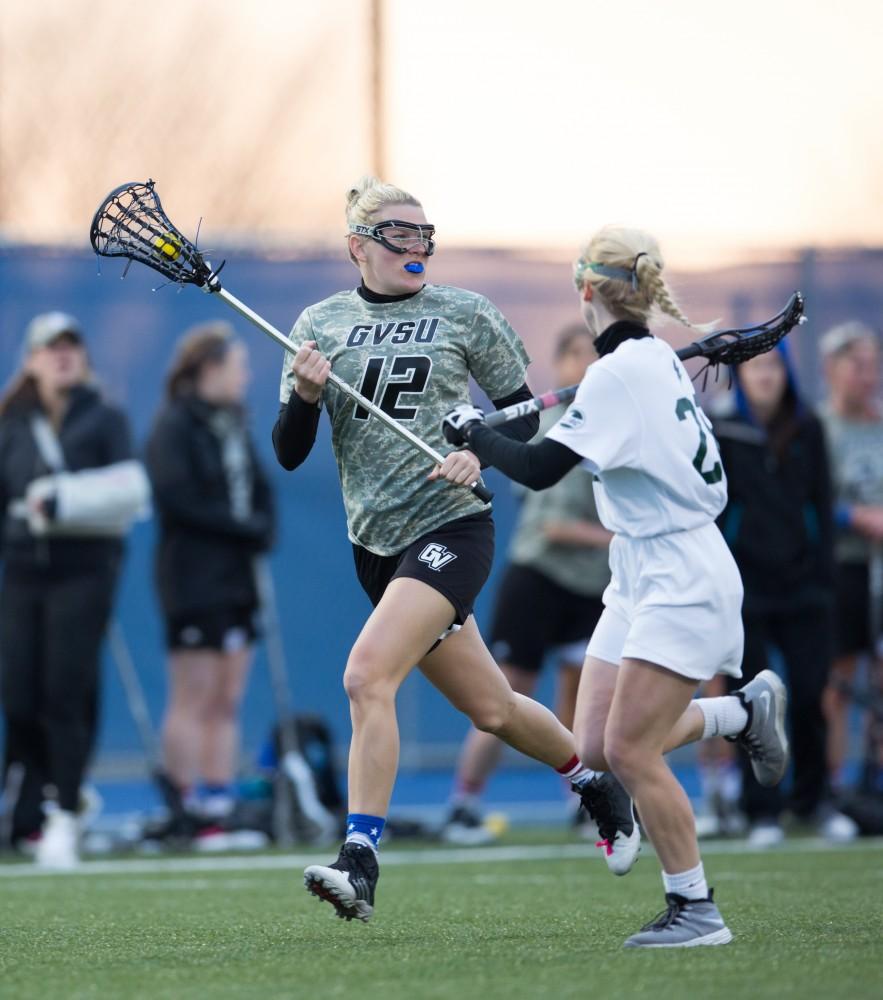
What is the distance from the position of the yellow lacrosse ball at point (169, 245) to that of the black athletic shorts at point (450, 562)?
39.7 inches

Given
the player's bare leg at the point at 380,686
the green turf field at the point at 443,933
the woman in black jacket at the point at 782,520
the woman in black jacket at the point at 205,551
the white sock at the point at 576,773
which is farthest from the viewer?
the woman in black jacket at the point at 205,551

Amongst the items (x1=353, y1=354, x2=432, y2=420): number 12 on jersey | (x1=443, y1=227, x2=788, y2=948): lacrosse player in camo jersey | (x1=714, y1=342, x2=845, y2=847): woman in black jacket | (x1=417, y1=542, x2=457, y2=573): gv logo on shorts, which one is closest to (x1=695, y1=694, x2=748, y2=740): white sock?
(x1=443, y1=227, x2=788, y2=948): lacrosse player in camo jersey

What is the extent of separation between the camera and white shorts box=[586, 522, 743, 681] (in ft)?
16.2

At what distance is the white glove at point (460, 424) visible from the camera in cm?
521

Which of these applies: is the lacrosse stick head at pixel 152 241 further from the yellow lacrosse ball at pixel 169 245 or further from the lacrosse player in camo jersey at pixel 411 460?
the lacrosse player in camo jersey at pixel 411 460

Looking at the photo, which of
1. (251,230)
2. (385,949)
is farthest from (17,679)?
(251,230)

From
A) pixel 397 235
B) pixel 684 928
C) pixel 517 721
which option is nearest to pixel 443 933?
pixel 517 721

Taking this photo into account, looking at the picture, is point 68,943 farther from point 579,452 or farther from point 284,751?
point 284,751

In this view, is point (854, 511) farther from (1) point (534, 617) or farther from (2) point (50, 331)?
(2) point (50, 331)

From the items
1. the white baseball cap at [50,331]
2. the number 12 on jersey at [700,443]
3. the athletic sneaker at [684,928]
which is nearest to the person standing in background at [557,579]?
the white baseball cap at [50,331]

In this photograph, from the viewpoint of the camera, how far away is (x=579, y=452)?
16.1 feet

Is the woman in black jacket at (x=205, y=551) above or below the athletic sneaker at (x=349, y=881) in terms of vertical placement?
above

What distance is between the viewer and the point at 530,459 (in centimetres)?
498

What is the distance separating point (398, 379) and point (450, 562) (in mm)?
563
